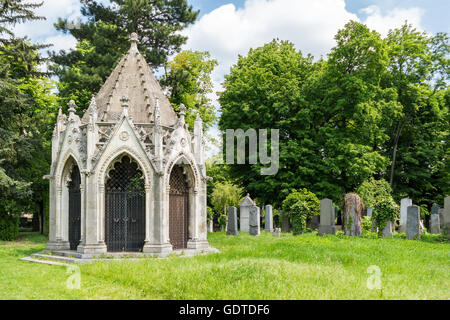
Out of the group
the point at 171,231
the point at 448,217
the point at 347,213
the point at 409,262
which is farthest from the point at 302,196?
the point at 409,262

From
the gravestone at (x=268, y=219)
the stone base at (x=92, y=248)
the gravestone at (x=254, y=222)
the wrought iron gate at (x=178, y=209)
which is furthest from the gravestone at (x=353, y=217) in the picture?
the stone base at (x=92, y=248)

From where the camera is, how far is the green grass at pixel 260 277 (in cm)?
761

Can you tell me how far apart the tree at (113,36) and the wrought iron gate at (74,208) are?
8895 mm

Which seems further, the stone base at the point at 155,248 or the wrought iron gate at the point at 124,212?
the wrought iron gate at the point at 124,212

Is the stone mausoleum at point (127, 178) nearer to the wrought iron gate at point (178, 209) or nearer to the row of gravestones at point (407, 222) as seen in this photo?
the wrought iron gate at point (178, 209)

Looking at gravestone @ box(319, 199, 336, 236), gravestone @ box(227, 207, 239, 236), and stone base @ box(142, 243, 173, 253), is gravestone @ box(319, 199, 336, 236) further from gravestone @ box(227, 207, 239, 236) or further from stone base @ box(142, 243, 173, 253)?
stone base @ box(142, 243, 173, 253)

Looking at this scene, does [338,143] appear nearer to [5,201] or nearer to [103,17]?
[103,17]

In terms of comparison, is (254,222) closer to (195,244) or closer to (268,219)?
(268,219)

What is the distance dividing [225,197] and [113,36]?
19666 millimetres

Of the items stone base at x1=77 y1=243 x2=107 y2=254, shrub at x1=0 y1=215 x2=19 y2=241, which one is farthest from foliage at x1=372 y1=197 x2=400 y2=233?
shrub at x1=0 y1=215 x2=19 y2=241

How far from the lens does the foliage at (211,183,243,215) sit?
38.9m

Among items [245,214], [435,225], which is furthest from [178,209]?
[435,225]

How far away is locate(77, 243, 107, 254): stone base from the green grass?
1.11 m
